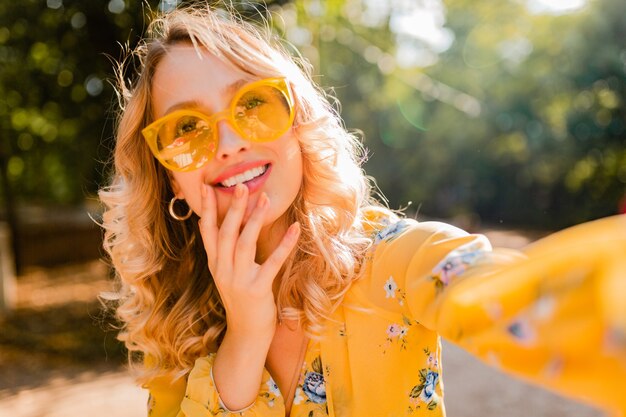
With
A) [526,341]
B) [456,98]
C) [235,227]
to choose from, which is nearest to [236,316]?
[235,227]

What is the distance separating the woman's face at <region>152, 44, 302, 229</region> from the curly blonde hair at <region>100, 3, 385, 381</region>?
0.20 ft

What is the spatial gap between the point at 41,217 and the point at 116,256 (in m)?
14.7

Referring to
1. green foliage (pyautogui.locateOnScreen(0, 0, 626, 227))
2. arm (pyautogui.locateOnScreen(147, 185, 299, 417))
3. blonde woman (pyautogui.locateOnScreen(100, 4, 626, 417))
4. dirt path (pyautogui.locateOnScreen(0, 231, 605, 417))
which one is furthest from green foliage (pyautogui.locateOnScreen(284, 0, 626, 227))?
arm (pyautogui.locateOnScreen(147, 185, 299, 417))

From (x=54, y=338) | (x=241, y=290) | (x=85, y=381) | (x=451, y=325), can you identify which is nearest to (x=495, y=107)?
(x=54, y=338)

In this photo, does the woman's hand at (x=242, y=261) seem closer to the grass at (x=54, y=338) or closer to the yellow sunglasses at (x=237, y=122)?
the yellow sunglasses at (x=237, y=122)

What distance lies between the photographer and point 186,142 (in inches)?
72.6

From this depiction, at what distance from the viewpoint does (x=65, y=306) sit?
402 inches

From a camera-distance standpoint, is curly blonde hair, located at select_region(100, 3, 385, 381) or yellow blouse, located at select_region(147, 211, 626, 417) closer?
yellow blouse, located at select_region(147, 211, 626, 417)

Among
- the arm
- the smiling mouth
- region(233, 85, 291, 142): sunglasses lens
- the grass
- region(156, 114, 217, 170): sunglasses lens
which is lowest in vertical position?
the grass

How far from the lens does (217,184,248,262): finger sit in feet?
5.83

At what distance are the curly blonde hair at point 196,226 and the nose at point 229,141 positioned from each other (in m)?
0.20

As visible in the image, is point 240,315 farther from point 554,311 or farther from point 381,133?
point 381,133

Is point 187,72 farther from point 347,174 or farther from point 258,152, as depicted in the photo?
point 347,174

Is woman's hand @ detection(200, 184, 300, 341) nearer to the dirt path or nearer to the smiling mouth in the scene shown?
the smiling mouth
